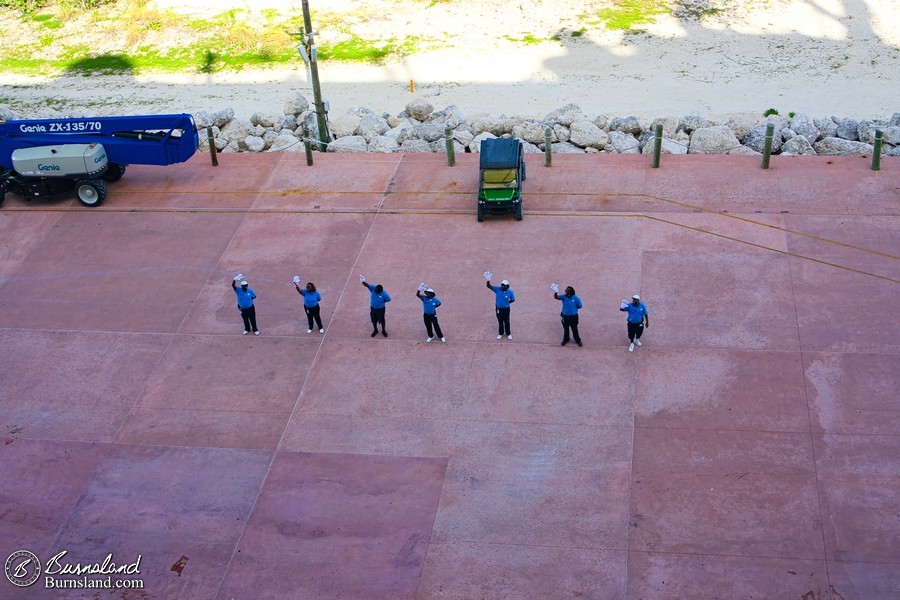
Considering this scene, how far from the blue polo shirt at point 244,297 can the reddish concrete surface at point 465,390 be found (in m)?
0.81

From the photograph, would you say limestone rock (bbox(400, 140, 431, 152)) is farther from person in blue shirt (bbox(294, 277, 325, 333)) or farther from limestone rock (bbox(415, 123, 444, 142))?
person in blue shirt (bbox(294, 277, 325, 333))

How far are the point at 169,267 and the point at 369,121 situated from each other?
8.52 meters

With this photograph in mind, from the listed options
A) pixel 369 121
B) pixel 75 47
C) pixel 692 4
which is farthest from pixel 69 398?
pixel 692 4

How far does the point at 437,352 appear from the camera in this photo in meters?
17.7

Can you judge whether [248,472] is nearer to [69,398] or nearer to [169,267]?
[69,398]

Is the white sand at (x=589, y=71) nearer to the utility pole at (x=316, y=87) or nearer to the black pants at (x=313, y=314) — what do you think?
the utility pole at (x=316, y=87)

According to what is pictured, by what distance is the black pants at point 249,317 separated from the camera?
59.6ft

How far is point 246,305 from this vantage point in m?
18.0

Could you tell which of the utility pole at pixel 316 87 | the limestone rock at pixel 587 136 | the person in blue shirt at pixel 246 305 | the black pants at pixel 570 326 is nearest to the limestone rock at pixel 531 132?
the limestone rock at pixel 587 136

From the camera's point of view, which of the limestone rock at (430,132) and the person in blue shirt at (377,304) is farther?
the limestone rock at (430,132)

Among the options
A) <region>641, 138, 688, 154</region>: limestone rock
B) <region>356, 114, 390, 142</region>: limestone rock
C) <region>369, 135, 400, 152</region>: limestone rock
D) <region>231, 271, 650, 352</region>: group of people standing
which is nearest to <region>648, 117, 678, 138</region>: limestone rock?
<region>641, 138, 688, 154</region>: limestone rock

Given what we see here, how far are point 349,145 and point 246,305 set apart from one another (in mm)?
8682

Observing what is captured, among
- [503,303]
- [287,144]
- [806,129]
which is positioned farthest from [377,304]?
[806,129]

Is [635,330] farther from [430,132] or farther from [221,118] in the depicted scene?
[221,118]
